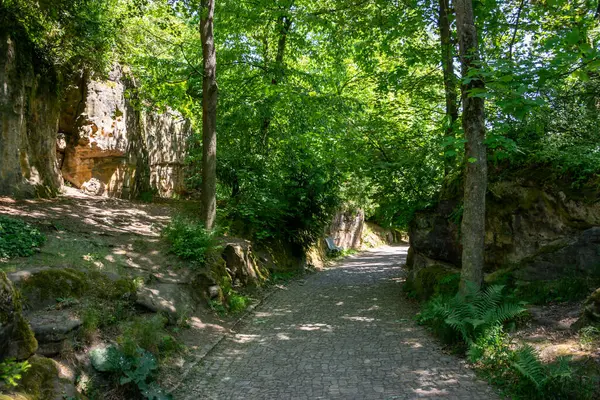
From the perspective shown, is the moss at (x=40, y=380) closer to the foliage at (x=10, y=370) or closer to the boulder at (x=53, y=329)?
the foliage at (x=10, y=370)

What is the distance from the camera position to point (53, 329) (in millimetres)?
5359

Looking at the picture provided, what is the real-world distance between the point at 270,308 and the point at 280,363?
12.7 feet

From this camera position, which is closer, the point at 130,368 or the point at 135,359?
the point at 130,368

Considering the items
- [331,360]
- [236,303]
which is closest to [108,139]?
[236,303]

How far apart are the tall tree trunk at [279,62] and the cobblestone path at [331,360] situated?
647cm

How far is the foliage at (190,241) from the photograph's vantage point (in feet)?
32.3

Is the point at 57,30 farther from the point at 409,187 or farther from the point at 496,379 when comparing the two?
the point at 496,379

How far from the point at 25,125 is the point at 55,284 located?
6437 millimetres

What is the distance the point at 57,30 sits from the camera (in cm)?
1148

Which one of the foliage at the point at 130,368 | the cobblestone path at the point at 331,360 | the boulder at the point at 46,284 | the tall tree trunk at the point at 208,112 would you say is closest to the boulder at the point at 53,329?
the boulder at the point at 46,284

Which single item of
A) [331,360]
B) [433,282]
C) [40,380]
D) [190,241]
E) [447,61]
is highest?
[447,61]

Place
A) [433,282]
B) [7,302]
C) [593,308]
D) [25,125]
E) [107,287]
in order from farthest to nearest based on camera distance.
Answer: [25,125]
[433,282]
[107,287]
[593,308]
[7,302]

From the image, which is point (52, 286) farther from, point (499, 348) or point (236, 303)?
point (499, 348)

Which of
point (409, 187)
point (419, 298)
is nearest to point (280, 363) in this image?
point (419, 298)
